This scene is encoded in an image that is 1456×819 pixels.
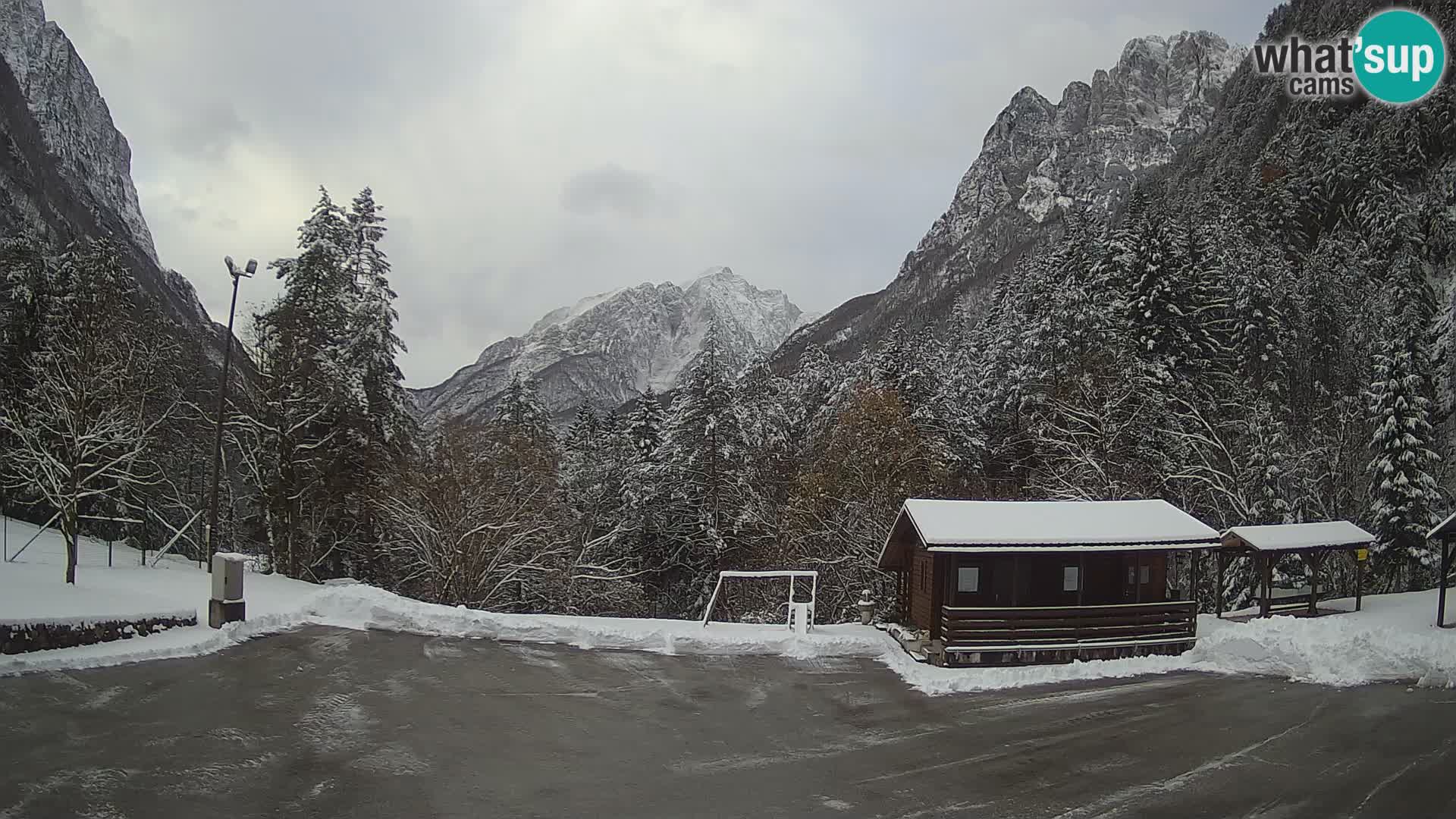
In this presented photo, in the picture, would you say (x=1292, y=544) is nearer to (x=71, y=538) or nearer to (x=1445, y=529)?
(x=1445, y=529)

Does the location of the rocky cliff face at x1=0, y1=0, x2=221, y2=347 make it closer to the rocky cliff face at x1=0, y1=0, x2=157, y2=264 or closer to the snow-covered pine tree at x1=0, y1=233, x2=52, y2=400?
the rocky cliff face at x1=0, y1=0, x2=157, y2=264

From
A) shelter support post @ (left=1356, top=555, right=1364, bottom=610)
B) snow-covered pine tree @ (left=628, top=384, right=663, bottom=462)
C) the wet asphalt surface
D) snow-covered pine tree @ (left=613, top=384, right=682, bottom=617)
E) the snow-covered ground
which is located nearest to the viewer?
the wet asphalt surface

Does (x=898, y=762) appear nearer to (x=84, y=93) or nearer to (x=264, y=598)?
(x=264, y=598)

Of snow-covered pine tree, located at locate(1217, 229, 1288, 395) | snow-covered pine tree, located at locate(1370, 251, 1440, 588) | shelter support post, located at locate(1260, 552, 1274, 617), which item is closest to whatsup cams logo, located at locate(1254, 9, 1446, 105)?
snow-covered pine tree, located at locate(1217, 229, 1288, 395)

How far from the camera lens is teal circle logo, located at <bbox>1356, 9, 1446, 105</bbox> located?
3609cm

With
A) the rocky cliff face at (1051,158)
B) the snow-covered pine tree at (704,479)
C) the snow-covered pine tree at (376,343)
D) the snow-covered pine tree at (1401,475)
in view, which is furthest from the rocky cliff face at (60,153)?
the rocky cliff face at (1051,158)

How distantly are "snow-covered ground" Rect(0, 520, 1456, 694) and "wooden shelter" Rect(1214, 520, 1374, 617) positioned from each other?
1.85m

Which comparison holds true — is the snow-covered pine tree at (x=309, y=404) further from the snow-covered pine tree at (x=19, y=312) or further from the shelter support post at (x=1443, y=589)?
the shelter support post at (x=1443, y=589)

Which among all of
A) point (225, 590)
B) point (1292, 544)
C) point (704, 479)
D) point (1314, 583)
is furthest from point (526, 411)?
point (1314, 583)

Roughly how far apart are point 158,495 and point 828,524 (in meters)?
30.0

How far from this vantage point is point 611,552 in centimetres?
3494

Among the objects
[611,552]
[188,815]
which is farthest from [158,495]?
[188,815]

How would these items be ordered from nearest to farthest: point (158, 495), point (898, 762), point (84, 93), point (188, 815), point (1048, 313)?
1. point (188, 815)
2. point (898, 762)
3. point (1048, 313)
4. point (158, 495)
5. point (84, 93)

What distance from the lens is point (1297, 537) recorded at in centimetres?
1994
